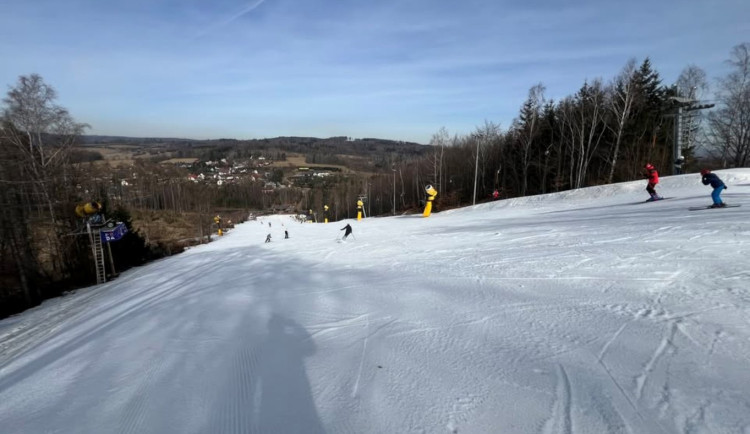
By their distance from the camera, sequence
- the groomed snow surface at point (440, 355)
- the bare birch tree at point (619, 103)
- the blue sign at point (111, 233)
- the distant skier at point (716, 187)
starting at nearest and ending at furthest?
the groomed snow surface at point (440, 355) → the distant skier at point (716, 187) → the blue sign at point (111, 233) → the bare birch tree at point (619, 103)

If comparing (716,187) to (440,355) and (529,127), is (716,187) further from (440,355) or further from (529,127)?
(529,127)

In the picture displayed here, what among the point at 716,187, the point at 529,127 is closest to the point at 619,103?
the point at 529,127

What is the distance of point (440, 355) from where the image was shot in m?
4.16

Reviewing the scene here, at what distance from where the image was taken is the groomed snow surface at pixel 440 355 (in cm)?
312

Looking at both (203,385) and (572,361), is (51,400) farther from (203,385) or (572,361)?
(572,361)

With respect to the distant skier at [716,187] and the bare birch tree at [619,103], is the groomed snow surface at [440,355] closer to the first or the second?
the distant skier at [716,187]

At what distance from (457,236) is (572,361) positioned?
989 cm

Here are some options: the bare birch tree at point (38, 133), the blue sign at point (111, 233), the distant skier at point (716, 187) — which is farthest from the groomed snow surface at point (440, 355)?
the bare birch tree at point (38, 133)

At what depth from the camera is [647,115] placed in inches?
1527

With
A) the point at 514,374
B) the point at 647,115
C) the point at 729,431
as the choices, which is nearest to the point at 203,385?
the point at 514,374

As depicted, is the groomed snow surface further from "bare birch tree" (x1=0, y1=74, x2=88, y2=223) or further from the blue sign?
"bare birch tree" (x1=0, y1=74, x2=88, y2=223)

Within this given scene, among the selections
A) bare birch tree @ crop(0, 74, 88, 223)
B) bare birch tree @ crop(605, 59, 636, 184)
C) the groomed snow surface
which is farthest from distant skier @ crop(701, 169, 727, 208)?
bare birch tree @ crop(0, 74, 88, 223)

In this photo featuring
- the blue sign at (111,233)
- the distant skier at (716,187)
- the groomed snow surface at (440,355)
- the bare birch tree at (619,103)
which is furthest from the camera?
the bare birch tree at (619,103)

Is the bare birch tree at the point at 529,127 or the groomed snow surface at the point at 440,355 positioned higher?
the bare birch tree at the point at 529,127
